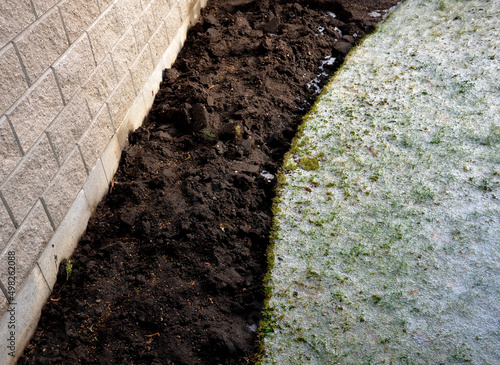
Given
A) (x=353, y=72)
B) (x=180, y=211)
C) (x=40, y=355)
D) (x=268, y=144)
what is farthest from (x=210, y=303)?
(x=353, y=72)

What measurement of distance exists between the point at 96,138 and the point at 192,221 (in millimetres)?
860

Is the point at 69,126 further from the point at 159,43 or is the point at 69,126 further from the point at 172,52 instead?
the point at 172,52

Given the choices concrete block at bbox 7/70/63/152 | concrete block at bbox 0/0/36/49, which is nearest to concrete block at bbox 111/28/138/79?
concrete block at bbox 7/70/63/152

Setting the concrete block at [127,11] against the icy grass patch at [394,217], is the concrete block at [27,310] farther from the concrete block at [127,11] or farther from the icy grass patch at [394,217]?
the concrete block at [127,11]

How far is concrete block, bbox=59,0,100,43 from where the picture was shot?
2.51m

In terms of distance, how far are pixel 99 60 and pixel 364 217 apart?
6.89ft

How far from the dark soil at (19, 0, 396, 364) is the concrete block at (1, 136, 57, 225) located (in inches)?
22.7

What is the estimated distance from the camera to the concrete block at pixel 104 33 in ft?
9.31

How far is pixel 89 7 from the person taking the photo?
2.75 metres

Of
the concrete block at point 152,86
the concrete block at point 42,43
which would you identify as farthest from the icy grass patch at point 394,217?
the concrete block at point 42,43

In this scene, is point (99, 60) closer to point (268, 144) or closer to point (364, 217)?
point (268, 144)

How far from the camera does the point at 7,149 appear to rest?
6.84 ft

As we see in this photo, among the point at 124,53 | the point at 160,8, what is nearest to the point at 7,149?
the point at 124,53

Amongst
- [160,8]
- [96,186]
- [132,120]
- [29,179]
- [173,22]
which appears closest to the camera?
[29,179]
